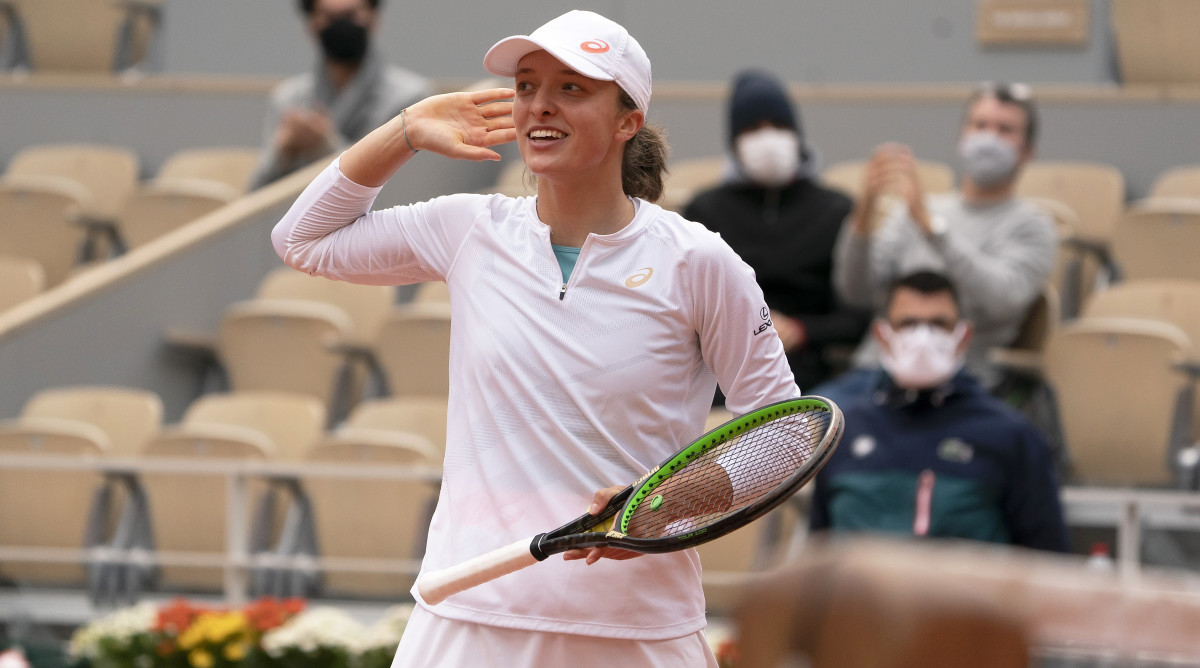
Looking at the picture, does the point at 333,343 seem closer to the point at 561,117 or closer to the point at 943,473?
the point at 943,473

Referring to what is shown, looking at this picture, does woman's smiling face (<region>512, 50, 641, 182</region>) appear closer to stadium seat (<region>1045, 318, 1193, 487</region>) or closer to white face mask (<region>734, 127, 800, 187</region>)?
white face mask (<region>734, 127, 800, 187</region>)

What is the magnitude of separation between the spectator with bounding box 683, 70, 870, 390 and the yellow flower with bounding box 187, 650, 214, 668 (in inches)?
87.9

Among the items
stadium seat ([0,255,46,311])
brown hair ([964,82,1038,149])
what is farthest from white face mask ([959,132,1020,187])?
stadium seat ([0,255,46,311])

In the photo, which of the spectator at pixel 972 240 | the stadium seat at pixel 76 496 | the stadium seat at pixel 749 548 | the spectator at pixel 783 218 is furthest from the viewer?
the stadium seat at pixel 76 496

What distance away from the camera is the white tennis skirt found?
2.59 metres

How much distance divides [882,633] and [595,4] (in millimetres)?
9852

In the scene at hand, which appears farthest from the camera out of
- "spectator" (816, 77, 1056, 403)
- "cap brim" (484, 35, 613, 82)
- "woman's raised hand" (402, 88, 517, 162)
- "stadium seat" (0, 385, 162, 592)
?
"stadium seat" (0, 385, 162, 592)

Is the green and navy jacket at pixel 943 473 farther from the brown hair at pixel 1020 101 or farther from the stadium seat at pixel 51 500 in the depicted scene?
the stadium seat at pixel 51 500

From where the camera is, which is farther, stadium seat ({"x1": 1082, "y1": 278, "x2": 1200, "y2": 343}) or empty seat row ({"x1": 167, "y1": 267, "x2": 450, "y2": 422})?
empty seat row ({"x1": 167, "y1": 267, "x2": 450, "y2": 422})

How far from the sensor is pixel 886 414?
509cm

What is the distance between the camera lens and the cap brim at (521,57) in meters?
2.55

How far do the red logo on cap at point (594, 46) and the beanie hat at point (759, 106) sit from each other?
370 centimetres

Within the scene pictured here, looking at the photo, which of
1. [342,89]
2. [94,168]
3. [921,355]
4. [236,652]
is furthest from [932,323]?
[94,168]

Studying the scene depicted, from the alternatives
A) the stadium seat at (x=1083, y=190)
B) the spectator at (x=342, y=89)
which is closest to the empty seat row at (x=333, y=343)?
the spectator at (x=342, y=89)
